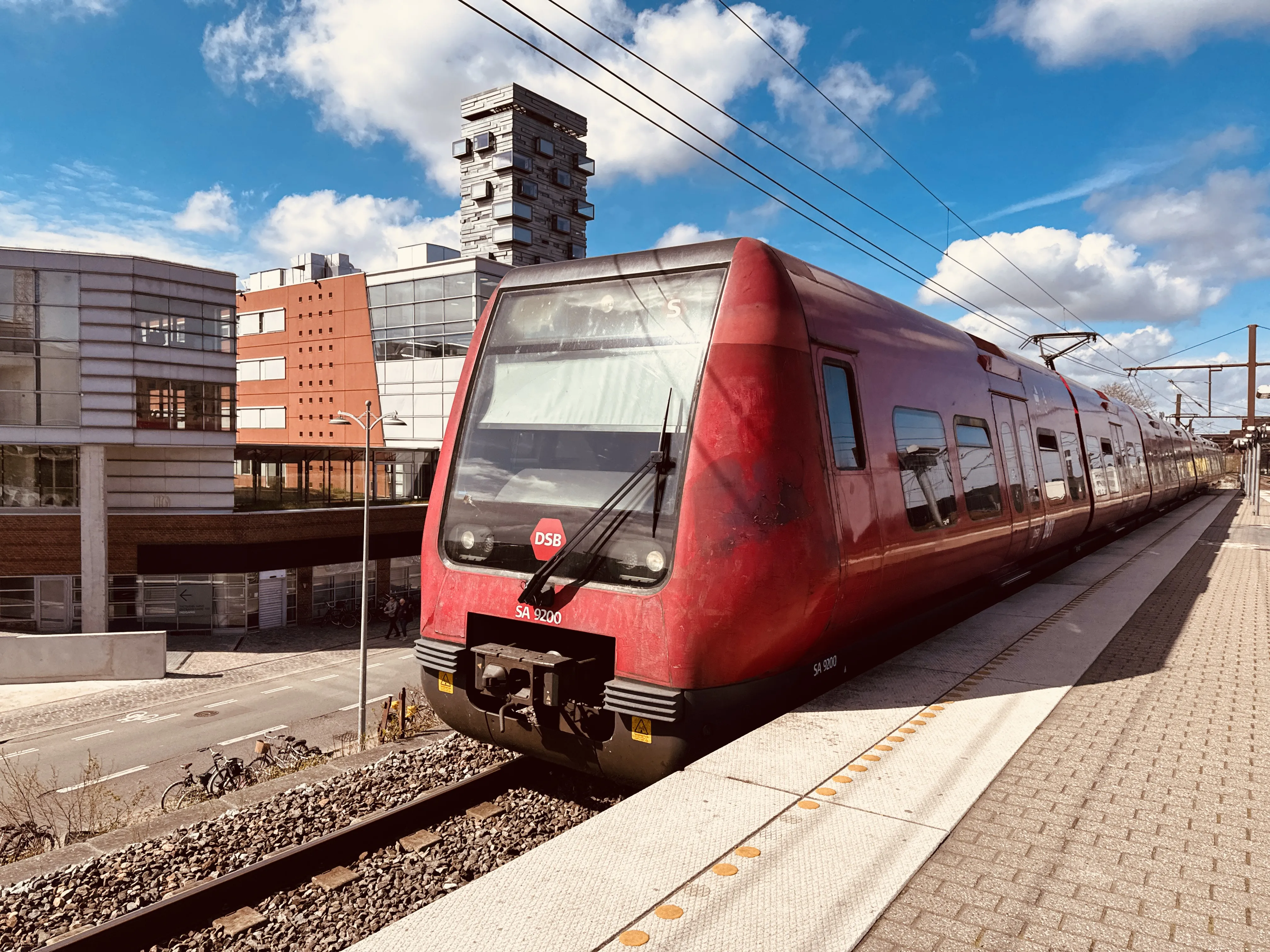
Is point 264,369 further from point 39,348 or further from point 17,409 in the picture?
point 17,409

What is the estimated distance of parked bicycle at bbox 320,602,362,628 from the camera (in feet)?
115

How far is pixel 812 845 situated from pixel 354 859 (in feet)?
9.78

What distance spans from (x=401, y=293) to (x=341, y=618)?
19827 mm

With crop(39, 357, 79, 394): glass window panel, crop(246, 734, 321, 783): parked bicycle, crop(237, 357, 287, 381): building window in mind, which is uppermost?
crop(237, 357, 287, 381): building window

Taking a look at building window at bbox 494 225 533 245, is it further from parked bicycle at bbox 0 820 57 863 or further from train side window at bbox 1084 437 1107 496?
parked bicycle at bbox 0 820 57 863

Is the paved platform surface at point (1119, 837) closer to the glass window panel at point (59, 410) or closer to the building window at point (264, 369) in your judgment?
the glass window panel at point (59, 410)

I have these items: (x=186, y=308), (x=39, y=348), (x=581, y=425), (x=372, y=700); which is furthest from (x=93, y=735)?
(x=581, y=425)

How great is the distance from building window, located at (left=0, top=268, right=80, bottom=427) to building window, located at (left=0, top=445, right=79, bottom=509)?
3.62 feet

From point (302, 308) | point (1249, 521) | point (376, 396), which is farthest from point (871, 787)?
point (302, 308)

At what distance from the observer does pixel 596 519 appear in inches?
212

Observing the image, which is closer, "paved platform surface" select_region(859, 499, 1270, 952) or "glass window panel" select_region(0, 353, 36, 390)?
"paved platform surface" select_region(859, 499, 1270, 952)

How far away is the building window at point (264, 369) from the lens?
54.8 m

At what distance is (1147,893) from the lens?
344 cm

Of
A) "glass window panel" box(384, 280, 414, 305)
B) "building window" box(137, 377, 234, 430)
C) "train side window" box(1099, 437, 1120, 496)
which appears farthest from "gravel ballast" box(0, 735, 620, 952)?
"glass window panel" box(384, 280, 414, 305)
